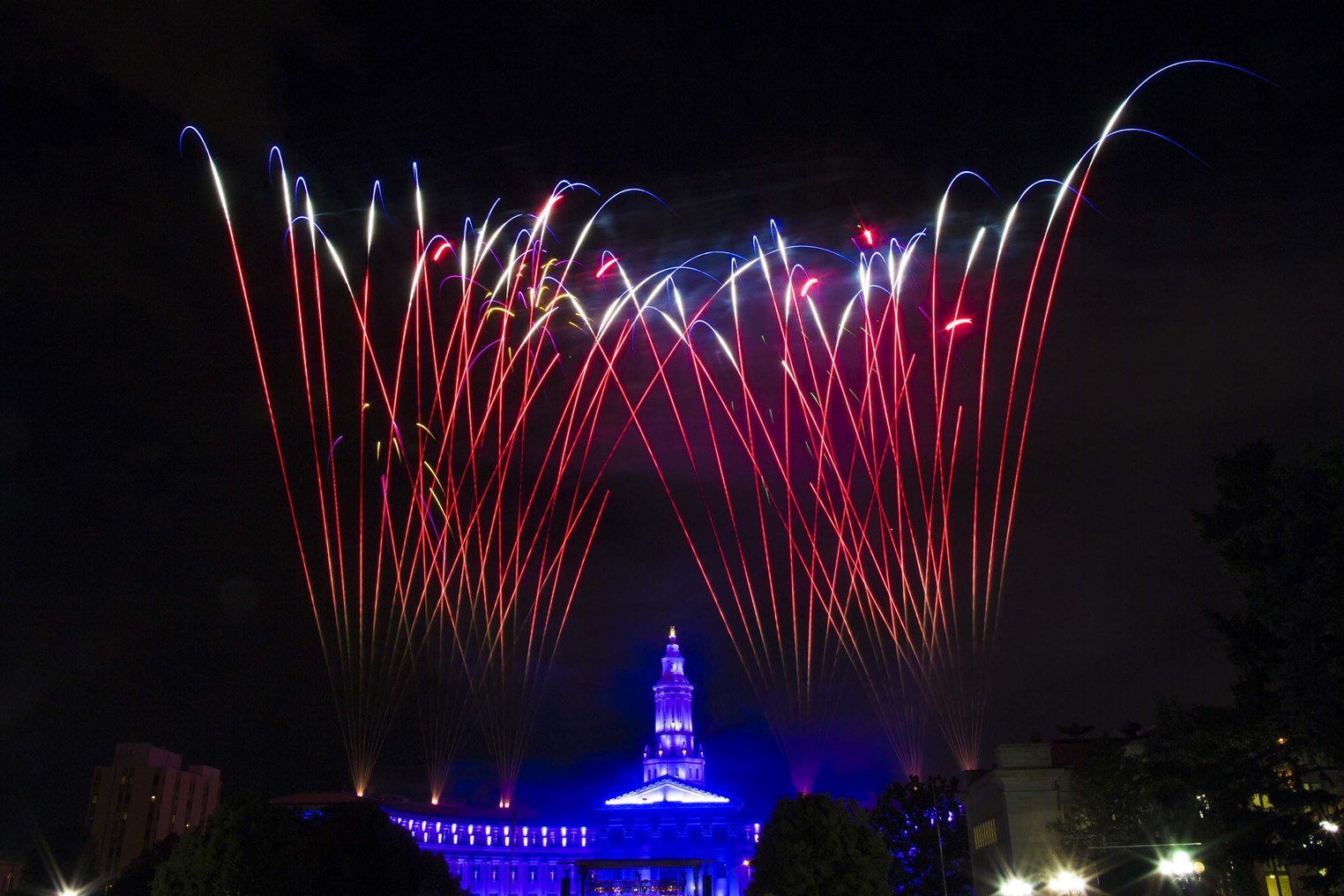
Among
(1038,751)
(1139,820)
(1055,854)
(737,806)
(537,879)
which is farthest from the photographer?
(737,806)

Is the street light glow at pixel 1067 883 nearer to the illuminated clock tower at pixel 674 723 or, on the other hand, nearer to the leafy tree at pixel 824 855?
the leafy tree at pixel 824 855

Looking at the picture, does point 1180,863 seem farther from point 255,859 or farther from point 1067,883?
point 255,859

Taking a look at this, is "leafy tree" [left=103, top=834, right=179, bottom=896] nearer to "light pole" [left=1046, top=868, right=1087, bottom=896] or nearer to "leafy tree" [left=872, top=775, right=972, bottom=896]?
"leafy tree" [left=872, top=775, right=972, bottom=896]

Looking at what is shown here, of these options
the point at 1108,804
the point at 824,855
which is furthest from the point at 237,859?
the point at 1108,804

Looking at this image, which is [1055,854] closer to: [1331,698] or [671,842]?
[1331,698]

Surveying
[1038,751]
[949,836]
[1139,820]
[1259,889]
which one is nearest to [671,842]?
[949,836]

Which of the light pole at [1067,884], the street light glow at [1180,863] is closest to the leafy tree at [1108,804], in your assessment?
the light pole at [1067,884]
